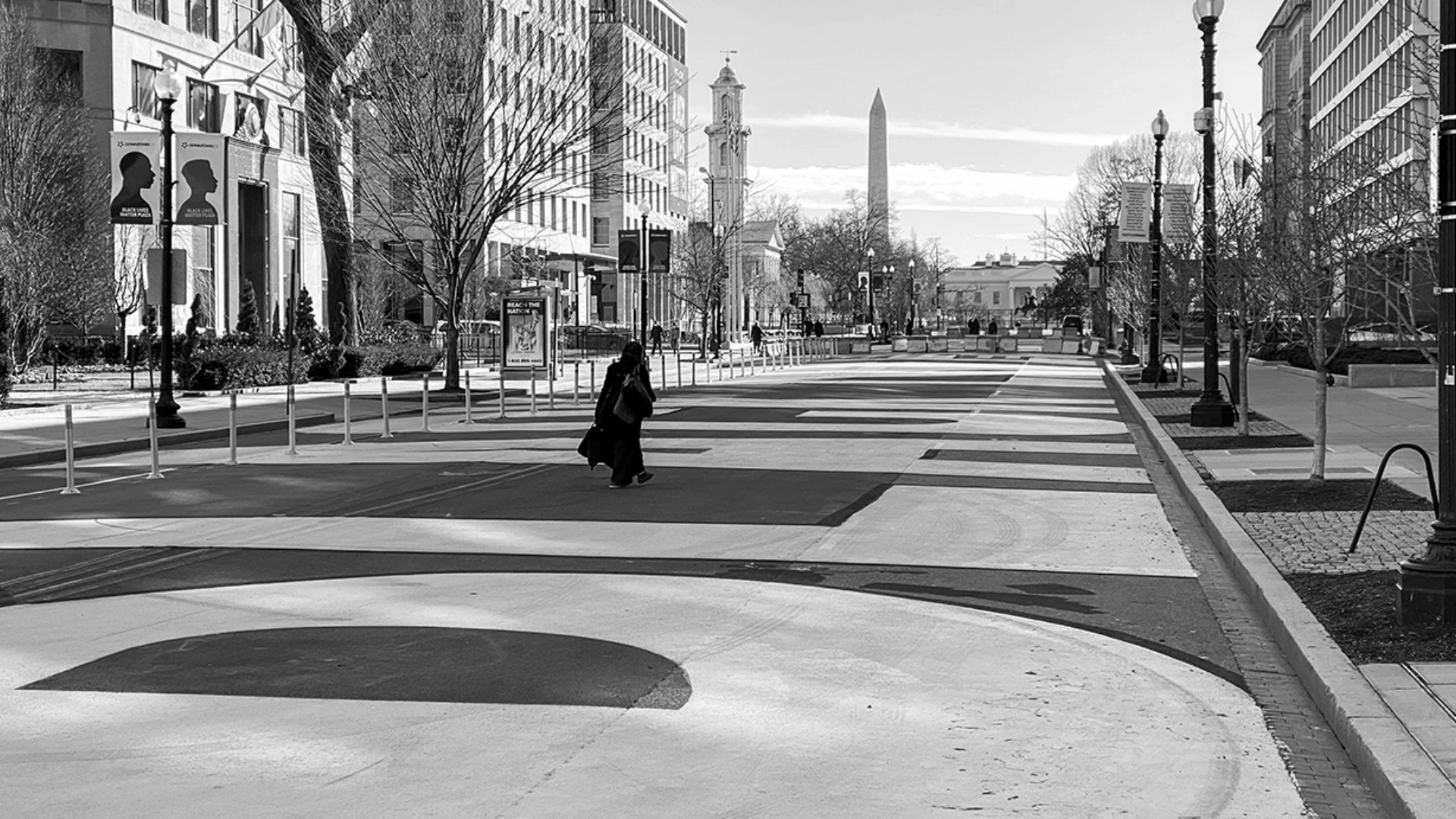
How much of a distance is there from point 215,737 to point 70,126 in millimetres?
41579

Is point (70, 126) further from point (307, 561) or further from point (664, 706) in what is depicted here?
point (664, 706)

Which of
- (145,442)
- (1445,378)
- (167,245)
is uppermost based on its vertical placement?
(167,245)

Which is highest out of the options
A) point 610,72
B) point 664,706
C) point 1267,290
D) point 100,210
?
point 610,72

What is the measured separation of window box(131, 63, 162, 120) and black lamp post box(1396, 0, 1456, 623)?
47797 mm

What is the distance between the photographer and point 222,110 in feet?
184

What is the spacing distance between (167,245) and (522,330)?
83.8 feet

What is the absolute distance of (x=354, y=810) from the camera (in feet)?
19.1

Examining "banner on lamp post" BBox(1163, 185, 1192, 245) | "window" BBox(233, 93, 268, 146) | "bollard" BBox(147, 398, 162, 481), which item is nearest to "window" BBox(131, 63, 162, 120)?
"window" BBox(233, 93, 268, 146)

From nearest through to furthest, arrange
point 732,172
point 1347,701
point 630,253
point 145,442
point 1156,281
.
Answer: point 1347,701
point 145,442
point 1156,281
point 630,253
point 732,172

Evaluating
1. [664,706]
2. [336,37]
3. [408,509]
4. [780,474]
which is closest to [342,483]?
[408,509]

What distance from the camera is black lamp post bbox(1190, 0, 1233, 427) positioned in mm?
24922

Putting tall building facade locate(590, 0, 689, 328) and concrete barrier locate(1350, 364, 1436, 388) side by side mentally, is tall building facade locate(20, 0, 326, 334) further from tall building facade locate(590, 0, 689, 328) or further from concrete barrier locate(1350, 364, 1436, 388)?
tall building facade locate(590, 0, 689, 328)

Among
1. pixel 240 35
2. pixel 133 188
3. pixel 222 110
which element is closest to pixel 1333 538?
pixel 133 188

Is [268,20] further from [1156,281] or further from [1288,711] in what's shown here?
[1288,711]
